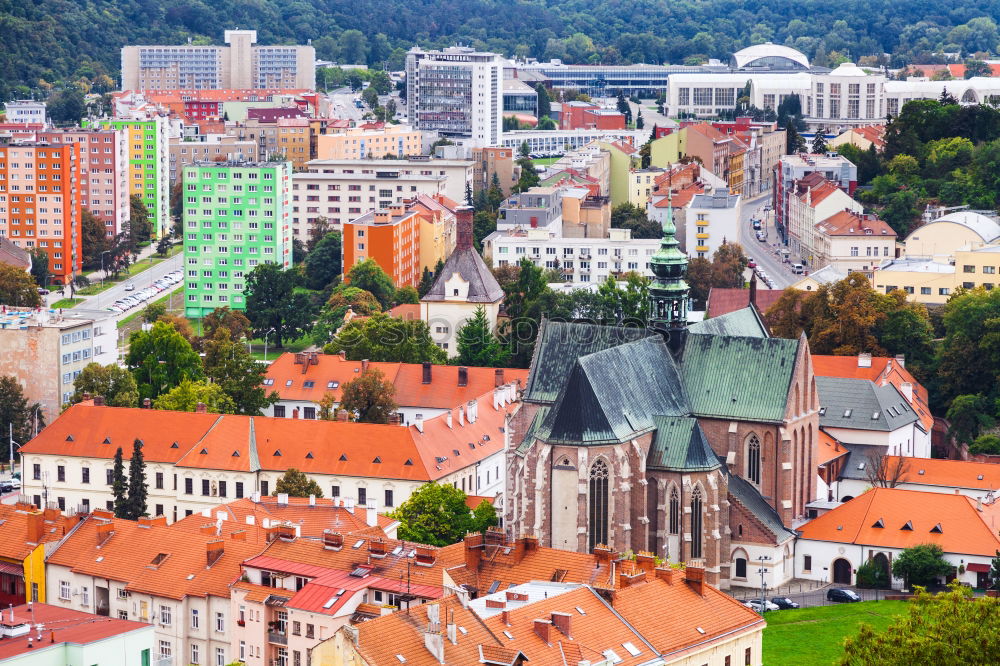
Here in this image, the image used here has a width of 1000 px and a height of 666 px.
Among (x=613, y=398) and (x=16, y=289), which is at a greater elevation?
(x=16, y=289)

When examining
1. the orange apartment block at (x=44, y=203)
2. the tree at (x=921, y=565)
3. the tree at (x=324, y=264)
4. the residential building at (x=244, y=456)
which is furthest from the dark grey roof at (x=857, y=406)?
the orange apartment block at (x=44, y=203)

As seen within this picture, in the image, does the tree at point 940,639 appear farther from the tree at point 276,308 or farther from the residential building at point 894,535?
the tree at point 276,308

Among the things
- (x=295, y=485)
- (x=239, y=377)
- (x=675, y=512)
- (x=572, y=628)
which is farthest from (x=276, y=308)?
(x=572, y=628)

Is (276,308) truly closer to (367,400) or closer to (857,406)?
(367,400)

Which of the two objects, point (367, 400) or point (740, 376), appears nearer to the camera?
point (740, 376)

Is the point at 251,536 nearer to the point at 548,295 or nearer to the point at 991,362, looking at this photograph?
the point at 991,362

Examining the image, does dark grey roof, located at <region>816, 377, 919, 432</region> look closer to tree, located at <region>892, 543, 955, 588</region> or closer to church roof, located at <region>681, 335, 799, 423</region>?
church roof, located at <region>681, 335, 799, 423</region>

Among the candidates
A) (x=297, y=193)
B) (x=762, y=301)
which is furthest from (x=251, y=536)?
(x=297, y=193)
